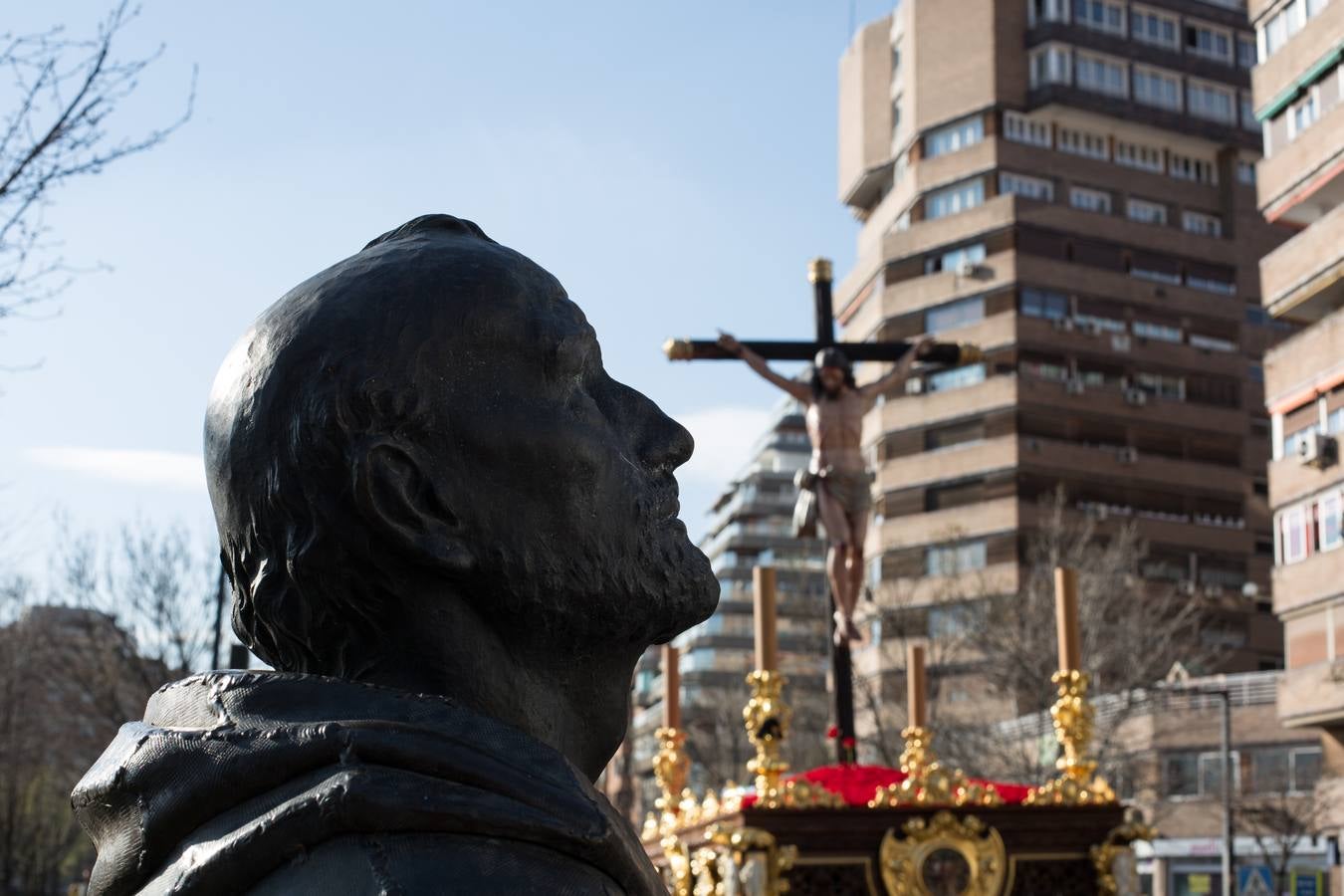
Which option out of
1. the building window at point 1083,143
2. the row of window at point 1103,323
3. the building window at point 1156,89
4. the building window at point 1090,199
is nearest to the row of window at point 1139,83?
the building window at point 1156,89

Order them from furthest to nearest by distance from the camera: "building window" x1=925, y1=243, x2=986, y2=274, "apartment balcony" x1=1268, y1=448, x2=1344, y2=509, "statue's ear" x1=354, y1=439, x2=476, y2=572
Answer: "building window" x1=925, y1=243, x2=986, y2=274
"apartment balcony" x1=1268, y1=448, x2=1344, y2=509
"statue's ear" x1=354, y1=439, x2=476, y2=572

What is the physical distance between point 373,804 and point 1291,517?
35618mm

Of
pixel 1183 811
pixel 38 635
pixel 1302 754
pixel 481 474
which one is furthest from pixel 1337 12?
pixel 481 474

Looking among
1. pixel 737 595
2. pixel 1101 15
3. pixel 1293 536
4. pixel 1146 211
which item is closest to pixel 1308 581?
pixel 1293 536

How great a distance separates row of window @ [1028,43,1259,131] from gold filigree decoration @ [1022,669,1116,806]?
5373cm

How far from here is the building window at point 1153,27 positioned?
62.7 metres

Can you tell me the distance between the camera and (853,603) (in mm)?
12016

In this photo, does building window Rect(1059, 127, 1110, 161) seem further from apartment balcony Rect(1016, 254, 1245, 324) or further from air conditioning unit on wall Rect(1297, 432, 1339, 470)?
air conditioning unit on wall Rect(1297, 432, 1339, 470)

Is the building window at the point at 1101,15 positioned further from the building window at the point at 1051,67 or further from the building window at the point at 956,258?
the building window at the point at 956,258

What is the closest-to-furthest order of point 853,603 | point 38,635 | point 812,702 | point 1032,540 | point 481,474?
point 481,474 < point 853,603 < point 38,635 < point 812,702 < point 1032,540

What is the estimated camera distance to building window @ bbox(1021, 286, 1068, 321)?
190 feet

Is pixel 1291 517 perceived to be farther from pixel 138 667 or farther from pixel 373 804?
pixel 373 804

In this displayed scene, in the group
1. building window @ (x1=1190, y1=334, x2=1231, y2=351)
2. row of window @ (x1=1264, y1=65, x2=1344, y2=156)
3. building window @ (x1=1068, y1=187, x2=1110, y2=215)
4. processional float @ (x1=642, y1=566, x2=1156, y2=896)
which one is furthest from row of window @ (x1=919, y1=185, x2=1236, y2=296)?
processional float @ (x1=642, y1=566, x2=1156, y2=896)

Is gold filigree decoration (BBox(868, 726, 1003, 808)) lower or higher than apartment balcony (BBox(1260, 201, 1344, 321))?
lower
